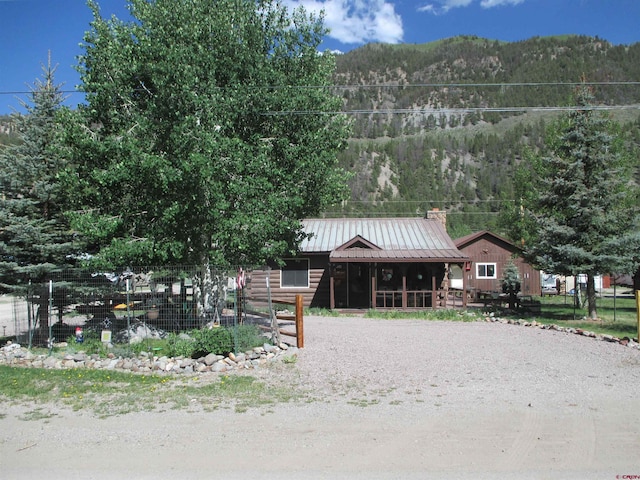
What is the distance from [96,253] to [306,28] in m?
8.59

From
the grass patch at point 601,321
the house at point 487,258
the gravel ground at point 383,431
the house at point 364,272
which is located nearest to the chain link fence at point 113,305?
the gravel ground at point 383,431

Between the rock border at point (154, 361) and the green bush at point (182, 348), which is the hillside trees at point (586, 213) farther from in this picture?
the green bush at point (182, 348)

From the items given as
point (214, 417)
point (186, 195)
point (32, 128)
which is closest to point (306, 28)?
point (186, 195)

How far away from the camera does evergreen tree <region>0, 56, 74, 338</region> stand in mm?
13573

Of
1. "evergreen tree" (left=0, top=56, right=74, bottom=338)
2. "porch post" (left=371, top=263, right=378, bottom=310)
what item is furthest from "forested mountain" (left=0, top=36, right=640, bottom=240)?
"evergreen tree" (left=0, top=56, right=74, bottom=338)

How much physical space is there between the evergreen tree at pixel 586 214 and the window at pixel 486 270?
20476 millimetres

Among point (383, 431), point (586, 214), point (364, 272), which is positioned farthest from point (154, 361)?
point (586, 214)

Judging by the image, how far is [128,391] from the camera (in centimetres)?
934

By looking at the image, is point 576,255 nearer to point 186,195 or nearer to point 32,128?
point 186,195

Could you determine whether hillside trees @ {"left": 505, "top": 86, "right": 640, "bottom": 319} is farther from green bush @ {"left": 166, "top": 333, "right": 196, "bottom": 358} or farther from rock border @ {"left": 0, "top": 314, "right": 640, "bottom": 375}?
green bush @ {"left": 166, "top": 333, "right": 196, "bottom": 358}

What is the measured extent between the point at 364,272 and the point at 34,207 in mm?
15781

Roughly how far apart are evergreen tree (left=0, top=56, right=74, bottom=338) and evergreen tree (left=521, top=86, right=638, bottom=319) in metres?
17.4

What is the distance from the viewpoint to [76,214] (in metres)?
13.1

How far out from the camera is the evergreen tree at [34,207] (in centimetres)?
1357
